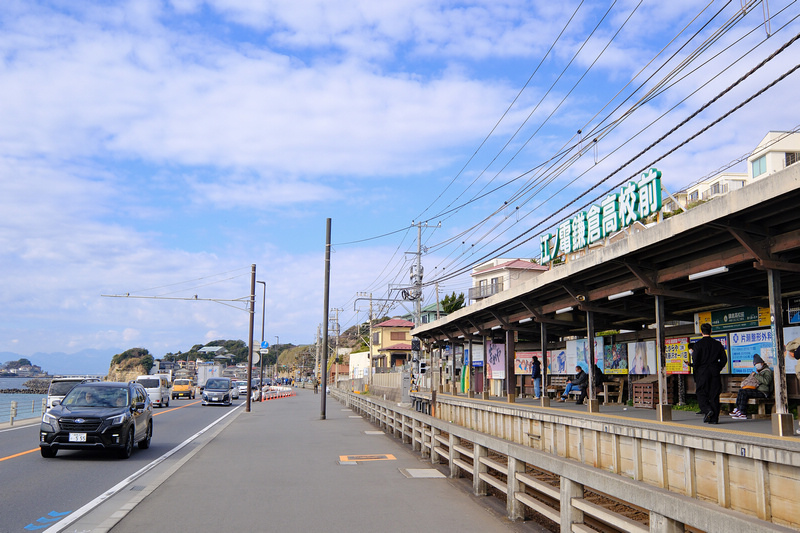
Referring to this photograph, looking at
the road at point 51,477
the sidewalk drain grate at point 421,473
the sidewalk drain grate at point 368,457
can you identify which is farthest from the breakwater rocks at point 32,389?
the sidewalk drain grate at point 421,473

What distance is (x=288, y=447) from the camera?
15.7m

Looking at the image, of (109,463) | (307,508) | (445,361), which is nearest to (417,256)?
(445,361)

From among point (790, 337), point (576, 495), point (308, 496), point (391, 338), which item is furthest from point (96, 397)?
point (391, 338)

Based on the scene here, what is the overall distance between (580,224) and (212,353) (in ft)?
579

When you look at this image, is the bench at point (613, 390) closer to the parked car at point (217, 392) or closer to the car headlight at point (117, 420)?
the car headlight at point (117, 420)

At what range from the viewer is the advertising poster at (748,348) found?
12781 millimetres

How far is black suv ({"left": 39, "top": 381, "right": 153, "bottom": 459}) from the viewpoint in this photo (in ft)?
40.8

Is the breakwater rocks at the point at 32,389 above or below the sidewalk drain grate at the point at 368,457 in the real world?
below

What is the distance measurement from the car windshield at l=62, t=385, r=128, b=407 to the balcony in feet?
181

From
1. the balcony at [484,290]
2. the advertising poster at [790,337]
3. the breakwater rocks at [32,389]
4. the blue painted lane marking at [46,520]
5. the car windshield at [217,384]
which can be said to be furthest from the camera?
the breakwater rocks at [32,389]

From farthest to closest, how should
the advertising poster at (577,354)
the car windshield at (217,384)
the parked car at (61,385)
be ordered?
the car windshield at (217,384) < the parked car at (61,385) < the advertising poster at (577,354)

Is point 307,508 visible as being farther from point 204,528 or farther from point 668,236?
point 668,236

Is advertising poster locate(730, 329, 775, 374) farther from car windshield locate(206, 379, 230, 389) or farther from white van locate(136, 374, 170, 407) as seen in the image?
car windshield locate(206, 379, 230, 389)

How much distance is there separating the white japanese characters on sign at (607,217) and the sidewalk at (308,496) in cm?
751
